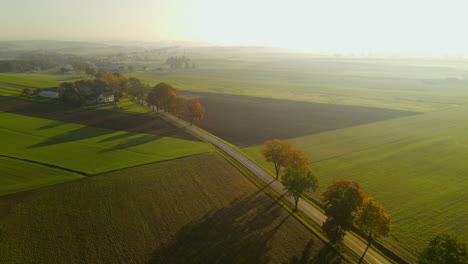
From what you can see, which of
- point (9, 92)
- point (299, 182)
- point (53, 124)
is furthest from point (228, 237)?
point (9, 92)

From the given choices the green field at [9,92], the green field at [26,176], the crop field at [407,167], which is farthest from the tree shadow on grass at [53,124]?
the crop field at [407,167]

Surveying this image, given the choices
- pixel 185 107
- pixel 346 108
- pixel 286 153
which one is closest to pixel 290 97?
pixel 346 108

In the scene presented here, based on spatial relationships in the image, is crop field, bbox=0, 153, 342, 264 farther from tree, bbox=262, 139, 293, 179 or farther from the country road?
tree, bbox=262, 139, 293, 179

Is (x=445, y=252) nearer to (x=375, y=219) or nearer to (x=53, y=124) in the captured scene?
(x=375, y=219)

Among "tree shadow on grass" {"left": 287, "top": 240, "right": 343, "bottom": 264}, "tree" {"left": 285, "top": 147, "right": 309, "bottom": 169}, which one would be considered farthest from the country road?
"tree" {"left": 285, "top": 147, "right": 309, "bottom": 169}

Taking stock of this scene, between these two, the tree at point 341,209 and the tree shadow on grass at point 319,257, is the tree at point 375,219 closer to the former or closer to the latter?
the tree at point 341,209
